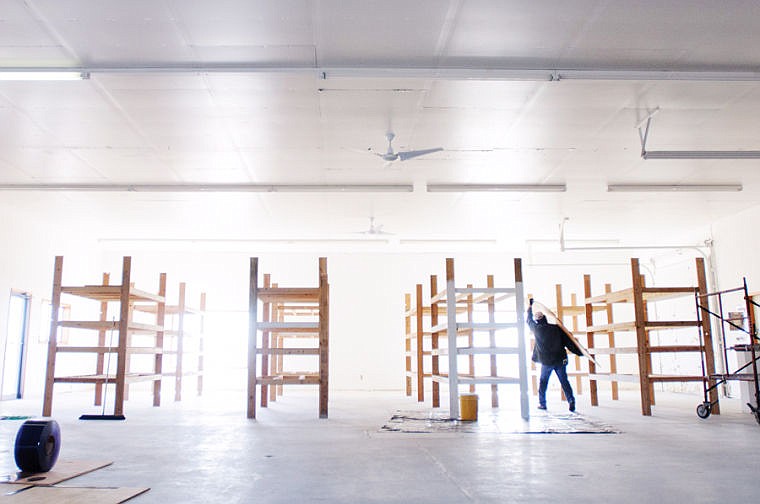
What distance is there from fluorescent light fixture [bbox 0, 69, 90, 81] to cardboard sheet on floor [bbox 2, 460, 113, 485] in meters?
3.84

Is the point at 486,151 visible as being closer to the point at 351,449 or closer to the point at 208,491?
the point at 351,449

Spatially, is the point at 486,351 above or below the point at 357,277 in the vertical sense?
below

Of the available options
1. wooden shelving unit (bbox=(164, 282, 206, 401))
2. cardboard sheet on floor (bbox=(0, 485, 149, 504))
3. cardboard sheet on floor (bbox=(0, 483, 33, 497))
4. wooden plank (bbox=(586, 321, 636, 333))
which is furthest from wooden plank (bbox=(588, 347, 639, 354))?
cardboard sheet on floor (bbox=(0, 483, 33, 497))

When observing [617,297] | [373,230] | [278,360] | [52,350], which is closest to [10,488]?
[52,350]

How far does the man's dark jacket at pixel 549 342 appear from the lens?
9.39m

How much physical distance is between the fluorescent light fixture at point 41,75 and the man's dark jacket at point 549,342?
6.88 metres

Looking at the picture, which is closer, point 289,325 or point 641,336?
point 289,325

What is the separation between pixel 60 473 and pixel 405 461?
2.29 metres

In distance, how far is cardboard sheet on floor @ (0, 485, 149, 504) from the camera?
10.6ft

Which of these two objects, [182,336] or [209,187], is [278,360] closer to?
[182,336]

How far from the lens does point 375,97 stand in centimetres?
698

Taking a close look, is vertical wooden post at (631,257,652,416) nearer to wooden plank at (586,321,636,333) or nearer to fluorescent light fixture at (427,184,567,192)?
wooden plank at (586,321,636,333)

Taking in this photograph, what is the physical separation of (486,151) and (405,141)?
1.27m

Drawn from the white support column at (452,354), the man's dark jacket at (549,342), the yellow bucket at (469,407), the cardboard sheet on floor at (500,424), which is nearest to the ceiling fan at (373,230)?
the man's dark jacket at (549,342)
